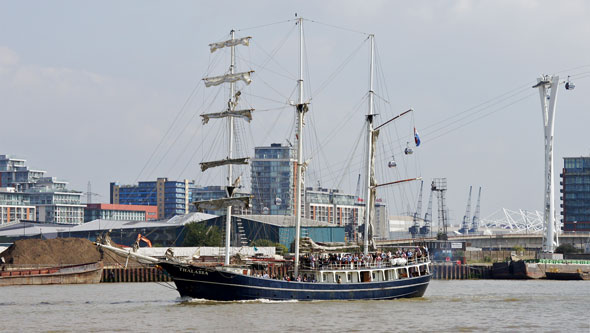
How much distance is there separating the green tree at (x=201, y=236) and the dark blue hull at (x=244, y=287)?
90.6m

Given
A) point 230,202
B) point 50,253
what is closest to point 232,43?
point 230,202

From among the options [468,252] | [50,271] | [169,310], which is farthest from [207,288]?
[468,252]

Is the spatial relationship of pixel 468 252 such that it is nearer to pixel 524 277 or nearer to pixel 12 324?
pixel 524 277

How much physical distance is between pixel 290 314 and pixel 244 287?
30.0 ft

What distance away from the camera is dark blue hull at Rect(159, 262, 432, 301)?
71.8 meters

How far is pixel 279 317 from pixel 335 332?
9.03 metres

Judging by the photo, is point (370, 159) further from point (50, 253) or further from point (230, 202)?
point (50, 253)

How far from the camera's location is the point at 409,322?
59.5 m

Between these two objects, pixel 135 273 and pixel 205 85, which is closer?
pixel 205 85

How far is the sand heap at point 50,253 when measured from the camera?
124 meters

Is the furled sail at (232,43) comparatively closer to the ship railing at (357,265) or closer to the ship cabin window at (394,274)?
the ship railing at (357,265)

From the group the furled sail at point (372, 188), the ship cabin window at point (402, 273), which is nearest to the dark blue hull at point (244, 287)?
the ship cabin window at point (402, 273)

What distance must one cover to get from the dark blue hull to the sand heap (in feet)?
172

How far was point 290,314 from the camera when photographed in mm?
63344
